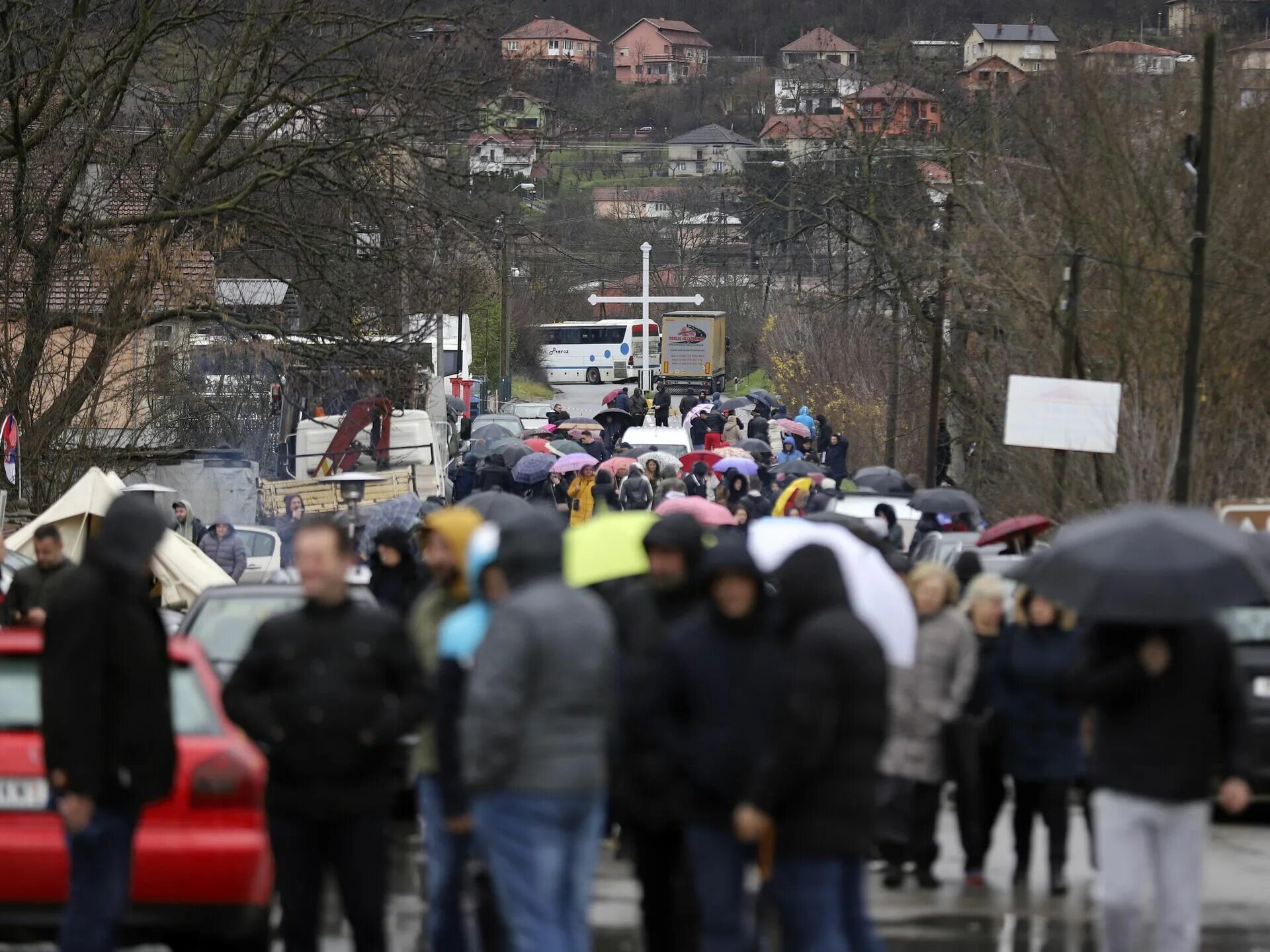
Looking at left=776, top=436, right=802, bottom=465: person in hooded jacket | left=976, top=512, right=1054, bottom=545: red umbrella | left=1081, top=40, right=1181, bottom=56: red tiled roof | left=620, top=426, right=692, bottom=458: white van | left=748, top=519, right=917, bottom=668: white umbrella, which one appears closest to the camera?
left=748, top=519, right=917, bottom=668: white umbrella

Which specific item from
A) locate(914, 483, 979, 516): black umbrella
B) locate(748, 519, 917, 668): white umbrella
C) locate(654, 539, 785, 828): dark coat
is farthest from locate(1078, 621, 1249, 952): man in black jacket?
locate(914, 483, 979, 516): black umbrella

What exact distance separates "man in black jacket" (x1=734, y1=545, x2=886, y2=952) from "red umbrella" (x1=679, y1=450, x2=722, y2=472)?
25626 mm

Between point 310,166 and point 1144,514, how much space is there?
20383mm

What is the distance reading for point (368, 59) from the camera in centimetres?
2612

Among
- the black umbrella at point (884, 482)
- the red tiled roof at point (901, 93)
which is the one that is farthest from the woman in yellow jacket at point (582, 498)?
the red tiled roof at point (901, 93)

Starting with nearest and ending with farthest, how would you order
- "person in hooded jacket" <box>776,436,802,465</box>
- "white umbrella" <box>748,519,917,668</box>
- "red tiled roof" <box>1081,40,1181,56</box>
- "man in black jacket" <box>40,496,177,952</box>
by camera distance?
"man in black jacket" <box>40,496,177,952</box> < "white umbrella" <box>748,519,917,668</box> < "red tiled roof" <box>1081,40,1181,56</box> < "person in hooded jacket" <box>776,436,802,465</box>

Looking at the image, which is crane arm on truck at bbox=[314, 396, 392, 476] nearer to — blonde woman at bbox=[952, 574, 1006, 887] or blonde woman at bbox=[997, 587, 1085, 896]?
blonde woman at bbox=[952, 574, 1006, 887]

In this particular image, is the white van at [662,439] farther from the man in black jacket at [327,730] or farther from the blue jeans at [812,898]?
the blue jeans at [812,898]

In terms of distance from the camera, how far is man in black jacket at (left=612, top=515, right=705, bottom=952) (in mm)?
6406

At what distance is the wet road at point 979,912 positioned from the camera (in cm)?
852

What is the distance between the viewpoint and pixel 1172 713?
633 cm

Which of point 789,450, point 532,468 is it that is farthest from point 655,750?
point 789,450

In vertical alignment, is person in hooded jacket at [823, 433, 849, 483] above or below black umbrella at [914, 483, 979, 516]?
below

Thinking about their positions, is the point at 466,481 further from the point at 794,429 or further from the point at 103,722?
the point at 103,722
